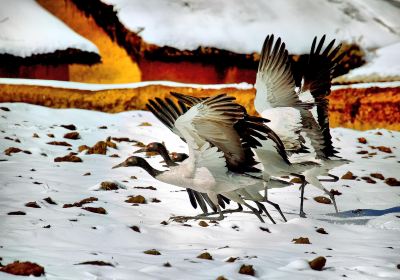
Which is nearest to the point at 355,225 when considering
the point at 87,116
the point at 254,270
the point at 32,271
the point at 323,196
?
the point at 323,196

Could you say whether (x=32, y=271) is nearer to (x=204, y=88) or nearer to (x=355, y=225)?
(x=355, y=225)

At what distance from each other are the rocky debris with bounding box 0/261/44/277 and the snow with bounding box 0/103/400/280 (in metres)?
0.06

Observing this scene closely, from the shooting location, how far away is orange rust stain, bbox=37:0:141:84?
8.71 m

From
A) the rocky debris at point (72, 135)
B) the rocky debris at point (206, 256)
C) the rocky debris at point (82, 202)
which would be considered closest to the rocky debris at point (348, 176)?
the rocky debris at point (82, 202)

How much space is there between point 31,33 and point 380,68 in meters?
4.88

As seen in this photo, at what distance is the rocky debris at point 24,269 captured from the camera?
7.08 feet

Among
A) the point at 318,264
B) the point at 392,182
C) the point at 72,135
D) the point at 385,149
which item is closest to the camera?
the point at 318,264

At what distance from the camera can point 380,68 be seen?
336 inches

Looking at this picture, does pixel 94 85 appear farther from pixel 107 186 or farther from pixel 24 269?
pixel 24 269

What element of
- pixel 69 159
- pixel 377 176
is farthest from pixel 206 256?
pixel 377 176

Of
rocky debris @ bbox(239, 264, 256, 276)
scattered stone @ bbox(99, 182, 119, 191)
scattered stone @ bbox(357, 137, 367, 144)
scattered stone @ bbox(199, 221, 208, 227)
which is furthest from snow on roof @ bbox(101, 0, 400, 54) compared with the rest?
rocky debris @ bbox(239, 264, 256, 276)

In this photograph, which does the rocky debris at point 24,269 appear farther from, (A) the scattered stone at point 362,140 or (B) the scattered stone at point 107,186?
(A) the scattered stone at point 362,140

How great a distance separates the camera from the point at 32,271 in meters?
2.17

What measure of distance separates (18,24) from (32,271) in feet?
21.1
